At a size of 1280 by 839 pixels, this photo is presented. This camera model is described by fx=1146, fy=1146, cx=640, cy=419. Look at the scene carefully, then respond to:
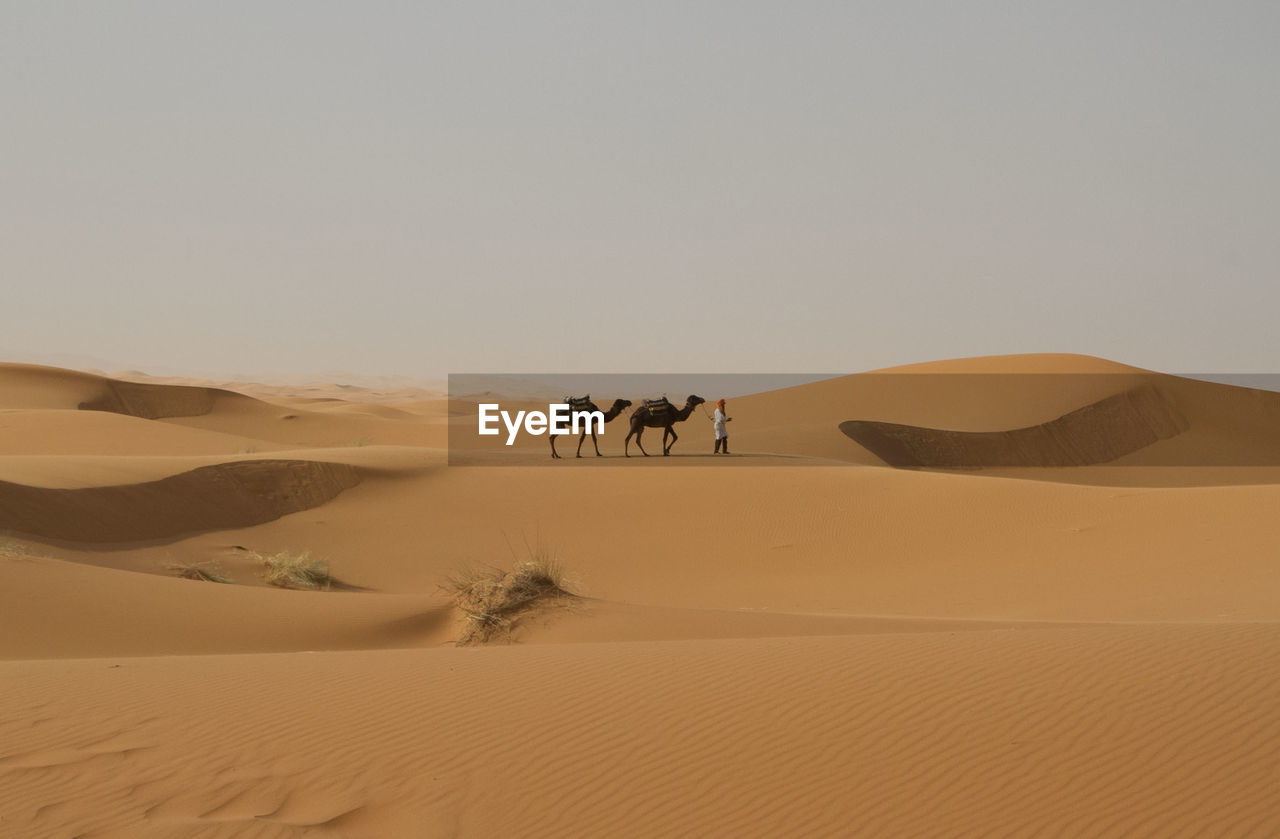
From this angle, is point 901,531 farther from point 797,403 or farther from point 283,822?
point 797,403

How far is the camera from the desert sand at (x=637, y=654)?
5.12 meters

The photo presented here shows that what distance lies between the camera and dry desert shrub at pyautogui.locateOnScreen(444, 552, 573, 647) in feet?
40.3

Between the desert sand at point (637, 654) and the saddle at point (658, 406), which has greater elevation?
the saddle at point (658, 406)

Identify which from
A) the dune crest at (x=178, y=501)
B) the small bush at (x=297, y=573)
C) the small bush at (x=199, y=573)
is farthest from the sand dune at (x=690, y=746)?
the dune crest at (x=178, y=501)

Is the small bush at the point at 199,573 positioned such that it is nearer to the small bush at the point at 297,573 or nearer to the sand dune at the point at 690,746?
the small bush at the point at 297,573

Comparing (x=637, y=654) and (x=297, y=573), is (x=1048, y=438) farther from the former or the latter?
(x=637, y=654)

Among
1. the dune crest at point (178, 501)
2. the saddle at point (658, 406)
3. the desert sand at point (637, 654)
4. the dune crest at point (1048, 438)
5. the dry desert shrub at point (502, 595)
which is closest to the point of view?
the desert sand at point (637, 654)

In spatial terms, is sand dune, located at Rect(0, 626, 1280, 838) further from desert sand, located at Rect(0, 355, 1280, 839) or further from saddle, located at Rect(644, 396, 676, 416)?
saddle, located at Rect(644, 396, 676, 416)

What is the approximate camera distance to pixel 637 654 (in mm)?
8227

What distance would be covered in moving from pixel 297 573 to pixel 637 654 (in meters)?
9.91

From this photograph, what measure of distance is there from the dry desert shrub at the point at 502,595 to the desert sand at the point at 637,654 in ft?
0.80

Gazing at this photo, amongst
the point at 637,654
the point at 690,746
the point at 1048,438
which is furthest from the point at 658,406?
the point at 1048,438

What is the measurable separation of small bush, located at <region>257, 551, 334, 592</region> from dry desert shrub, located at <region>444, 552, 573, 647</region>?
3.93 metres

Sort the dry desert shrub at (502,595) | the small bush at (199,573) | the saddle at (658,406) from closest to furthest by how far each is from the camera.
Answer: the dry desert shrub at (502,595) → the small bush at (199,573) → the saddle at (658,406)
